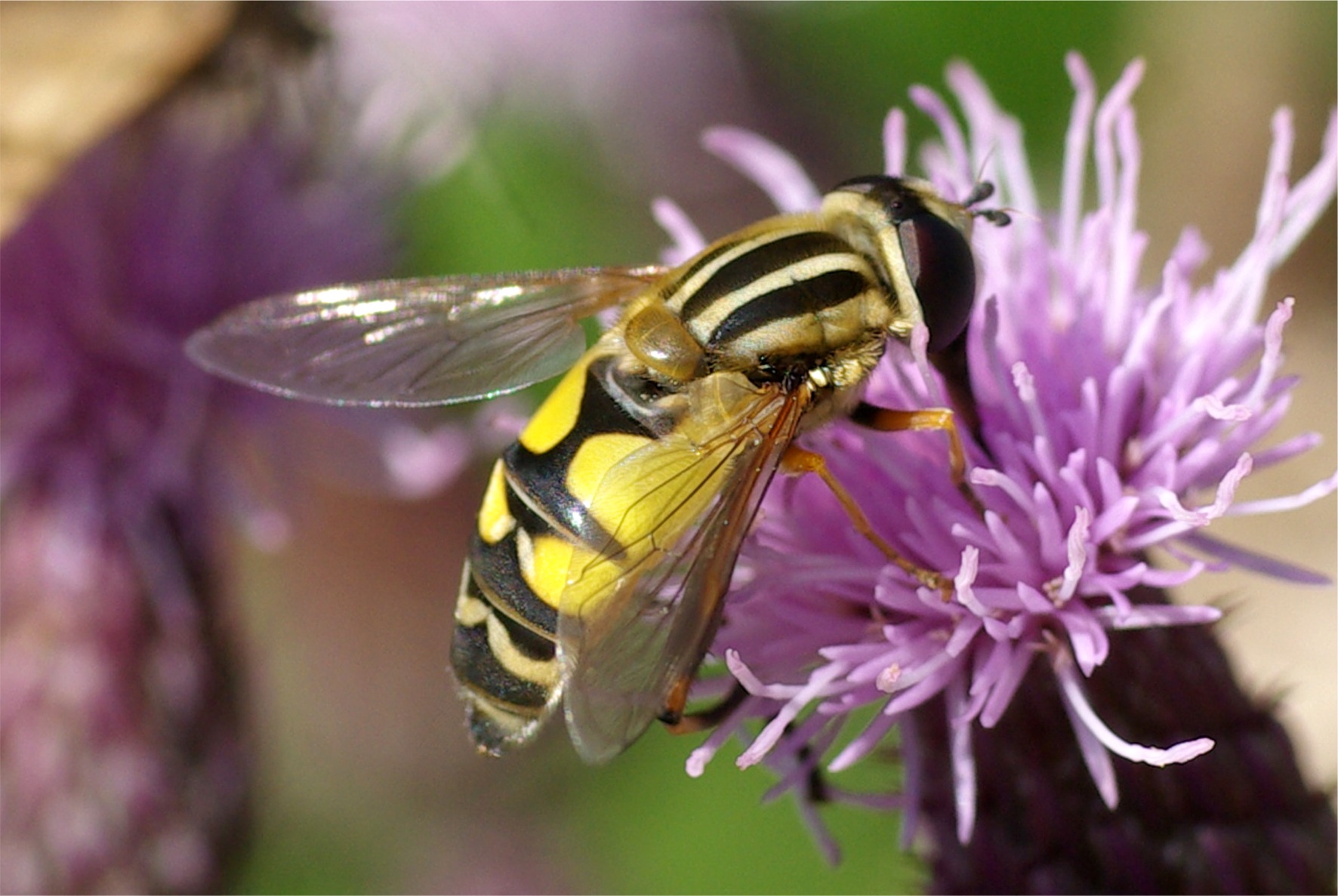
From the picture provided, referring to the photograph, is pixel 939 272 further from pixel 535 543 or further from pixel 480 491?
pixel 480 491

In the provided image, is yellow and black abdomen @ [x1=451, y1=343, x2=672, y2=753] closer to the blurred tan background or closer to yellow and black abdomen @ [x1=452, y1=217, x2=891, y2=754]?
yellow and black abdomen @ [x1=452, y1=217, x2=891, y2=754]

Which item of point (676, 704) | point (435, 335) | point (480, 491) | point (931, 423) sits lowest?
point (480, 491)

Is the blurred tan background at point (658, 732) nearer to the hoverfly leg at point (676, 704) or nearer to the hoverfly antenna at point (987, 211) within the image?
the hoverfly leg at point (676, 704)

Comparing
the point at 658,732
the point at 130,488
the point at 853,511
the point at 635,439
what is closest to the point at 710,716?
the point at 853,511

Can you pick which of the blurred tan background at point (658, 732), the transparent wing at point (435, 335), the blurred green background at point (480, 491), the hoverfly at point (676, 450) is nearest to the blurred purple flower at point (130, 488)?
the blurred tan background at point (658, 732)

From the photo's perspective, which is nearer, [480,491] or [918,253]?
[918,253]

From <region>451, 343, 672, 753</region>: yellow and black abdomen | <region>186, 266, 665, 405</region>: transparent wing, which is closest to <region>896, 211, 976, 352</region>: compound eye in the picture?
<region>451, 343, 672, 753</region>: yellow and black abdomen

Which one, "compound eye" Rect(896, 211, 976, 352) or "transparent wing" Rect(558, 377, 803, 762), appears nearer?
"transparent wing" Rect(558, 377, 803, 762)

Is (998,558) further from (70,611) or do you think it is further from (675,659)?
(70,611)
